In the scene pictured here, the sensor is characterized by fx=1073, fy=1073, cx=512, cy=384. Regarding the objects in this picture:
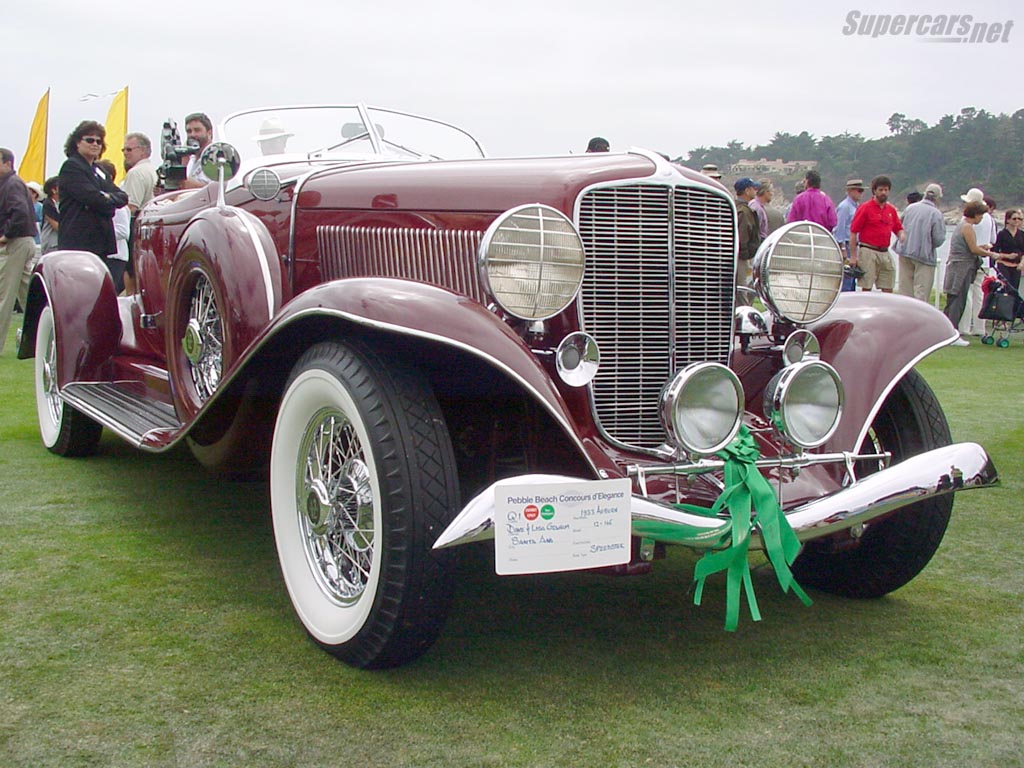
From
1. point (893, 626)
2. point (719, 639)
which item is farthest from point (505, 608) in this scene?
point (893, 626)

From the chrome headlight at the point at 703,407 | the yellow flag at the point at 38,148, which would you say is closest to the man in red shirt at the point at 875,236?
the chrome headlight at the point at 703,407

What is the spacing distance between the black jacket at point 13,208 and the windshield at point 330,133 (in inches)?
215

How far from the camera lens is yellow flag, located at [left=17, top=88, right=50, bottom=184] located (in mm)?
17219

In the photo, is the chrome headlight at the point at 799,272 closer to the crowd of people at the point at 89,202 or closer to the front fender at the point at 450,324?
the front fender at the point at 450,324

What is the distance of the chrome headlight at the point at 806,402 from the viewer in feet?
9.33

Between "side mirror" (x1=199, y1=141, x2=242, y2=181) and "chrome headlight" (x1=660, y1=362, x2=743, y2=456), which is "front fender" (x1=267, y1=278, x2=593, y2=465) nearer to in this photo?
"chrome headlight" (x1=660, y1=362, x2=743, y2=456)

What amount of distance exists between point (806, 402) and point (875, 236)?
30.8 feet

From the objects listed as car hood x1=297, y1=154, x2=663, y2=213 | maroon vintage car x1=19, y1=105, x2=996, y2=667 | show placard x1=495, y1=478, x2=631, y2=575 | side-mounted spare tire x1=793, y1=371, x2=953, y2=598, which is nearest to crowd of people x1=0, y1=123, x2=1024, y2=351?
→ car hood x1=297, y1=154, x2=663, y2=213

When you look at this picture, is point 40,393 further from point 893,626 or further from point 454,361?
point 893,626

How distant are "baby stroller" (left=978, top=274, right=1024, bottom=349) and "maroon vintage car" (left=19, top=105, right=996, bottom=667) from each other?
9353mm

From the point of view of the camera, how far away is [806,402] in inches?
114

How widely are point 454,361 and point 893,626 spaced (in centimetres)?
144

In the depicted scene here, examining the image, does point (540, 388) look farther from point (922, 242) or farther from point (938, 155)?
point (938, 155)

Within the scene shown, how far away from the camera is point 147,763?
6.83 ft
